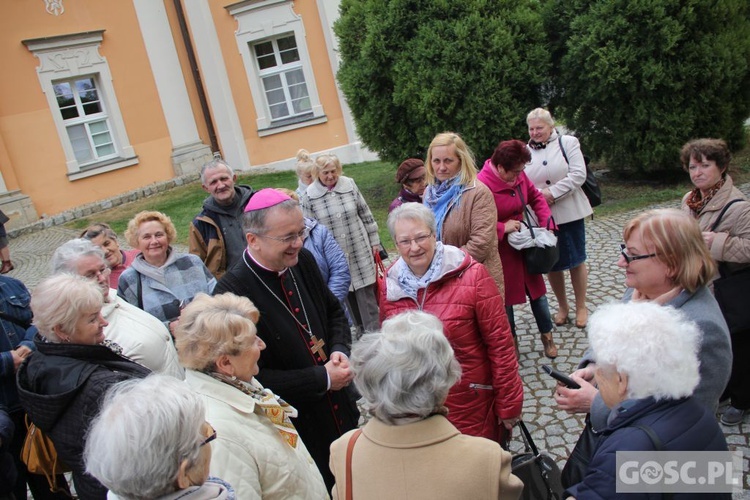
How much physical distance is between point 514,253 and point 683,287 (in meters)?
2.10

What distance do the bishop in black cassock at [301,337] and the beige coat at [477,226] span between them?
115cm

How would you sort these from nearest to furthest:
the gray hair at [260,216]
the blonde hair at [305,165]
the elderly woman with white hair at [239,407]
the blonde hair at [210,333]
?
the elderly woman with white hair at [239,407], the blonde hair at [210,333], the gray hair at [260,216], the blonde hair at [305,165]

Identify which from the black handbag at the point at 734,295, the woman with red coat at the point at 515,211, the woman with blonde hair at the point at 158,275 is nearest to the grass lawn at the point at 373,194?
the woman with red coat at the point at 515,211

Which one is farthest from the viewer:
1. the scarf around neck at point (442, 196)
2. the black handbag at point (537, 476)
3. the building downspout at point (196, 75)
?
the building downspout at point (196, 75)

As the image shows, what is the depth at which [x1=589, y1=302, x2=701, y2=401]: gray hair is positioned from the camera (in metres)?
1.66

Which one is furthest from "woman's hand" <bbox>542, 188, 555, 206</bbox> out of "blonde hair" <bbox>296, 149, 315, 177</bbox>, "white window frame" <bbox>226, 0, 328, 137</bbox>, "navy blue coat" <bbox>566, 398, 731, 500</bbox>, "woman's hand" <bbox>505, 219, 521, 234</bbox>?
"white window frame" <bbox>226, 0, 328, 137</bbox>

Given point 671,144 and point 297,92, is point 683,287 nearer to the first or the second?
point 671,144

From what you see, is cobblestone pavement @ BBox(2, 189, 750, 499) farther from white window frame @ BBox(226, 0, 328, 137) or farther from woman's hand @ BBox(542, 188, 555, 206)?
white window frame @ BBox(226, 0, 328, 137)

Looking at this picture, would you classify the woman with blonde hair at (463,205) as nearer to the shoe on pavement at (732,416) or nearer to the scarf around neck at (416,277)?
the scarf around neck at (416,277)

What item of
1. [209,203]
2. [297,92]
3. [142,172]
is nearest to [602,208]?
[209,203]

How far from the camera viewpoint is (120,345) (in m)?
2.84

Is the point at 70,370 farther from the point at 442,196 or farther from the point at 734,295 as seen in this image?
the point at 734,295

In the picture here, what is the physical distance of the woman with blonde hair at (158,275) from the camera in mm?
3588

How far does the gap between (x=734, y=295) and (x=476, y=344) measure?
5.50 ft
